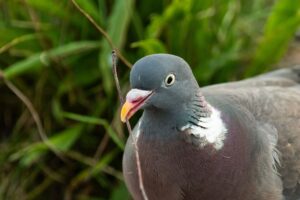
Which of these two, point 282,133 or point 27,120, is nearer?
point 282,133

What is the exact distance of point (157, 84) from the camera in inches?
81.3

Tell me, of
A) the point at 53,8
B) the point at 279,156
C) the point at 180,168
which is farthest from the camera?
the point at 53,8

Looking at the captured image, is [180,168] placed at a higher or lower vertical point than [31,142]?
higher

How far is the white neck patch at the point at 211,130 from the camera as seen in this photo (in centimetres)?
222

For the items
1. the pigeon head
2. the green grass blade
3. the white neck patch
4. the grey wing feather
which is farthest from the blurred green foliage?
the pigeon head

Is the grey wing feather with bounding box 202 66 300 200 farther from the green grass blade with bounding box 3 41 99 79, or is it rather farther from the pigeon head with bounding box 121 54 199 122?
the green grass blade with bounding box 3 41 99 79

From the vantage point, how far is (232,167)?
2.32 meters

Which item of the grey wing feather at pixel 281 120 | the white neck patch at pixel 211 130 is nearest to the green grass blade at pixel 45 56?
the grey wing feather at pixel 281 120

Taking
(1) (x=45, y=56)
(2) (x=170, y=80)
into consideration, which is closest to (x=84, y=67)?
(1) (x=45, y=56)

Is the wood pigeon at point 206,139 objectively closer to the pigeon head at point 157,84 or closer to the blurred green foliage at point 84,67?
the pigeon head at point 157,84

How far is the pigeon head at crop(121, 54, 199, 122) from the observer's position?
80.4 inches

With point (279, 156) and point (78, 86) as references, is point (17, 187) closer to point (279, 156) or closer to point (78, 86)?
point (78, 86)

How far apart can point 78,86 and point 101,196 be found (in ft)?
1.78

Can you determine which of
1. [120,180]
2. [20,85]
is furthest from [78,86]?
[120,180]
